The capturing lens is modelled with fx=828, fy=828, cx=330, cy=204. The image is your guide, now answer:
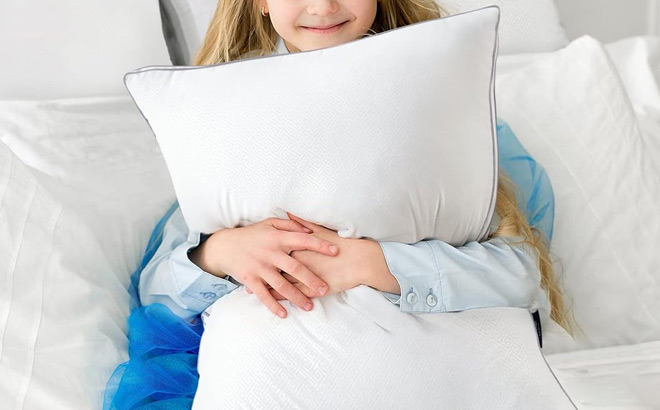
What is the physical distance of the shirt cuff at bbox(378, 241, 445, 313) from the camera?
841 millimetres

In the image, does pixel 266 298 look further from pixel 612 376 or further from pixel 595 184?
pixel 595 184

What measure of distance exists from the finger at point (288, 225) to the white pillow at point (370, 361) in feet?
0.26

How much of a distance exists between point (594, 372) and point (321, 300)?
0.43 m

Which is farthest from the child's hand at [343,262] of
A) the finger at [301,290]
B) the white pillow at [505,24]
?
the white pillow at [505,24]

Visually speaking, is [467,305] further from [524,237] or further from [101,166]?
[101,166]

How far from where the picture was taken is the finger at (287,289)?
835 millimetres

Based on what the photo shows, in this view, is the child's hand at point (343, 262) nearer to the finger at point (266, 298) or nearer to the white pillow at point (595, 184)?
the finger at point (266, 298)

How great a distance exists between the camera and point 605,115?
1.25m

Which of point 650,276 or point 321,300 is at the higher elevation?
point 321,300

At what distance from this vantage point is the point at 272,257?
0.88m

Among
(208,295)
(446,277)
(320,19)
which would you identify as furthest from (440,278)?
(320,19)

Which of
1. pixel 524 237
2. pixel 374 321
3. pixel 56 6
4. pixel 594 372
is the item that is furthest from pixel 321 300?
pixel 56 6

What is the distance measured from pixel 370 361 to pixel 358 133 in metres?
0.22

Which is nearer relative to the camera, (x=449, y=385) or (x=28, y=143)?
(x=449, y=385)
